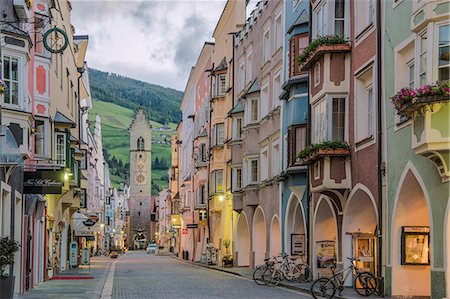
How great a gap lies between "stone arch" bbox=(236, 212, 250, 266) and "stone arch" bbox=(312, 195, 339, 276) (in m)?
18.5

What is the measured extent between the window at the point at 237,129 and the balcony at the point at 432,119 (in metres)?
31.7

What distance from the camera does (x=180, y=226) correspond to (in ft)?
323

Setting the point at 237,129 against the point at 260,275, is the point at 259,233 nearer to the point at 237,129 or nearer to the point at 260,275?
the point at 237,129

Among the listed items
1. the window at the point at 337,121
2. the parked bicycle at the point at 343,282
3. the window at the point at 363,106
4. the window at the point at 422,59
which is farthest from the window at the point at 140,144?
the window at the point at 422,59

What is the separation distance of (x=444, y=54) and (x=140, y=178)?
Answer: 157 metres

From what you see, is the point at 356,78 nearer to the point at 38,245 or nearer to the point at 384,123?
the point at 384,123

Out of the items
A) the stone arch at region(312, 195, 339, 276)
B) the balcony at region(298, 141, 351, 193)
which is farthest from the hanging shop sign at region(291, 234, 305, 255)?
the balcony at region(298, 141, 351, 193)

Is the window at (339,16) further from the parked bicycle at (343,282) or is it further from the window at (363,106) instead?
the parked bicycle at (343,282)

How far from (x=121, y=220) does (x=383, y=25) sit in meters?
173

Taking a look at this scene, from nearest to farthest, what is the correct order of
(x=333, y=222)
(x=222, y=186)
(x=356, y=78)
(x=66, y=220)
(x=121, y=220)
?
(x=356, y=78), (x=333, y=222), (x=66, y=220), (x=222, y=186), (x=121, y=220)

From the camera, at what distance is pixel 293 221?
3947 cm

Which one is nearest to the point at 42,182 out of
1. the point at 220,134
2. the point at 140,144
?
the point at 220,134

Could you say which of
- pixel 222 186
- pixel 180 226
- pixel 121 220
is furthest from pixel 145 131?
pixel 222 186

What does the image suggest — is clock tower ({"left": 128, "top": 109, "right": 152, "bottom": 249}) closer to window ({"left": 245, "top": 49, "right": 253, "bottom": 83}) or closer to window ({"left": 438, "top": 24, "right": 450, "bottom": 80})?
window ({"left": 245, "top": 49, "right": 253, "bottom": 83})
